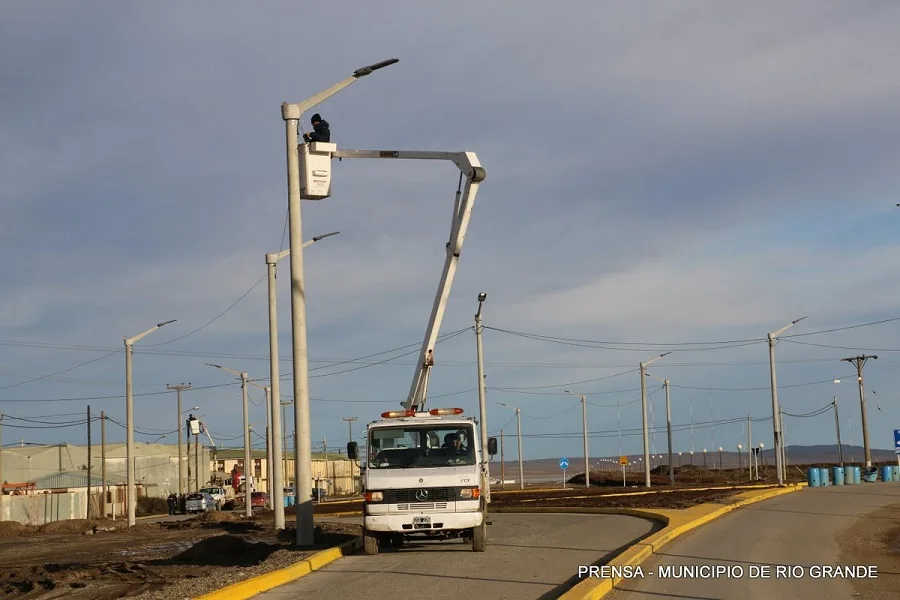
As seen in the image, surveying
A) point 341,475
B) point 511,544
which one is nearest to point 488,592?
point 511,544

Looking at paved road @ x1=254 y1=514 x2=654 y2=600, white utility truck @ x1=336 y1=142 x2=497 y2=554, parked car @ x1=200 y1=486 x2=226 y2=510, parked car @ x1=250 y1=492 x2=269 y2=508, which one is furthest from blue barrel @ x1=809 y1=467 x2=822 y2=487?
parked car @ x1=200 y1=486 x2=226 y2=510

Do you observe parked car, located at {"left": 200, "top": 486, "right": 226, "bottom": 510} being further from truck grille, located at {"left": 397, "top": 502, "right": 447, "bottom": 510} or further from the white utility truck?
truck grille, located at {"left": 397, "top": 502, "right": 447, "bottom": 510}

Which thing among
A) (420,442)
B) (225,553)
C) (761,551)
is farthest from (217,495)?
(761,551)

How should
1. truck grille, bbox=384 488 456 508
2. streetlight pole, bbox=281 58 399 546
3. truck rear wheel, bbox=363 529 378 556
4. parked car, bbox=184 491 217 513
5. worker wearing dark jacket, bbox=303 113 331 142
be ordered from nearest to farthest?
truck grille, bbox=384 488 456 508
truck rear wheel, bbox=363 529 378 556
streetlight pole, bbox=281 58 399 546
worker wearing dark jacket, bbox=303 113 331 142
parked car, bbox=184 491 217 513

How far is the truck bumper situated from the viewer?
18812 millimetres

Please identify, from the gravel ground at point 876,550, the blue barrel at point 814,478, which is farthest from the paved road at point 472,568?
the blue barrel at point 814,478

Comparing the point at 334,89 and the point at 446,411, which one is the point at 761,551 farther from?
the point at 334,89

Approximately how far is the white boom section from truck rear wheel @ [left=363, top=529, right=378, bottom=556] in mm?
3632

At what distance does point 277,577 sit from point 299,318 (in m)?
6.70

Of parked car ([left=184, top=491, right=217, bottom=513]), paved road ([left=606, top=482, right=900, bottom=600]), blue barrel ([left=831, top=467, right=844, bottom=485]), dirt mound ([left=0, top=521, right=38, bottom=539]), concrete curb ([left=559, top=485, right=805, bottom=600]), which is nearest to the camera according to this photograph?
concrete curb ([left=559, top=485, right=805, bottom=600])

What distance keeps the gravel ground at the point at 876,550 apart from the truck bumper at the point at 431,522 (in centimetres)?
643

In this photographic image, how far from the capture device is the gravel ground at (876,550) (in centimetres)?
1447

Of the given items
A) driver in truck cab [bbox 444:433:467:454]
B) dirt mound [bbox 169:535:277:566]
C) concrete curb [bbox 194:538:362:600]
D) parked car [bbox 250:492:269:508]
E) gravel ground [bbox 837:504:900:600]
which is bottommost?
parked car [bbox 250:492:269:508]

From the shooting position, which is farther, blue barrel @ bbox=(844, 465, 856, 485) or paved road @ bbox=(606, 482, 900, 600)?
blue barrel @ bbox=(844, 465, 856, 485)
